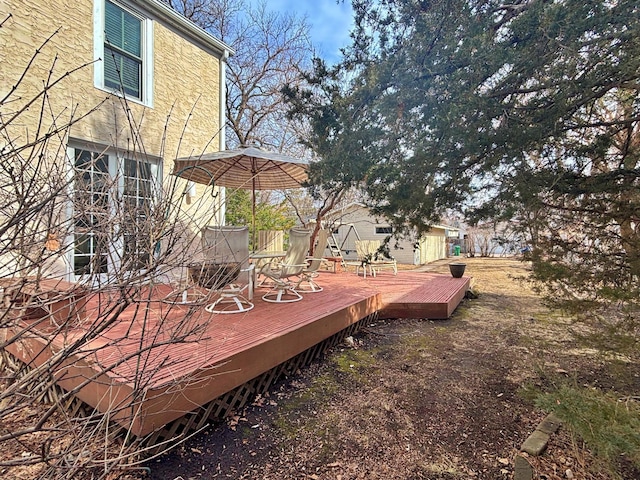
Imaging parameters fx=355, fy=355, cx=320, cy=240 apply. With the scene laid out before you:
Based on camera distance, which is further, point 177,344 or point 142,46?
point 142,46

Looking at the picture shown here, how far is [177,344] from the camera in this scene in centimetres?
305

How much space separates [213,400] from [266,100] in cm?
1591

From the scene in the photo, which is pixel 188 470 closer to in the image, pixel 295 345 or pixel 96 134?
pixel 295 345

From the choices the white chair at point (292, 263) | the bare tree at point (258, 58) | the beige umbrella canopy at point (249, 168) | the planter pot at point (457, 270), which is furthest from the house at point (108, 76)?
the bare tree at point (258, 58)

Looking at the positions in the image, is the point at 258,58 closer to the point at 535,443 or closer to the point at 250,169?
the point at 250,169

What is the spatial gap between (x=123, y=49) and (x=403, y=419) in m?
7.34

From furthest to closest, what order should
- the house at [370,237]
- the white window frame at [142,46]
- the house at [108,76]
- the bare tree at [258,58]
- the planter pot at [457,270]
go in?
the house at [370,237], the bare tree at [258,58], the planter pot at [457,270], the white window frame at [142,46], the house at [108,76]

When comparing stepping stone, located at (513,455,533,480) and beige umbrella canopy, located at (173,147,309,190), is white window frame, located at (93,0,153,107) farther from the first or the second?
stepping stone, located at (513,455,533,480)

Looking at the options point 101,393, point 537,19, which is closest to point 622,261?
point 537,19

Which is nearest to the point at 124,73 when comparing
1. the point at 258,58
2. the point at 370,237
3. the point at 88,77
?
the point at 88,77

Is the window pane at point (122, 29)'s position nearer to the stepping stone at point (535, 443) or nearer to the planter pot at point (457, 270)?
the stepping stone at point (535, 443)

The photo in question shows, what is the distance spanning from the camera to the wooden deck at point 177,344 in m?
1.58

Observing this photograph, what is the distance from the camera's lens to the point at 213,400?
2855 mm

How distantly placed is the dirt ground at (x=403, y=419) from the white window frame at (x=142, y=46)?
5.85 metres
